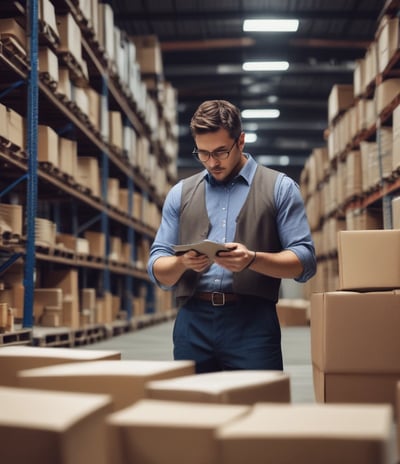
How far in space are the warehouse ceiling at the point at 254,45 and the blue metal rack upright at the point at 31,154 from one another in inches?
298

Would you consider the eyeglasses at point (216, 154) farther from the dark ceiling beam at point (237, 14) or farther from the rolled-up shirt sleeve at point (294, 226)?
the dark ceiling beam at point (237, 14)

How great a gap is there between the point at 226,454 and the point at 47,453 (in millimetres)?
330

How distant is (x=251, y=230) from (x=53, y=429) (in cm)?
176

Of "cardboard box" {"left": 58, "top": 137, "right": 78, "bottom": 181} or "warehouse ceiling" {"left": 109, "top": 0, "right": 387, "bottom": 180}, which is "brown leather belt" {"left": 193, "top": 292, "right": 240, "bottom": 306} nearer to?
"cardboard box" {"left": 58, "top": 137, "right": 78, "bottom": 181}

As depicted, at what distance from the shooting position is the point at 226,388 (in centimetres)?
166

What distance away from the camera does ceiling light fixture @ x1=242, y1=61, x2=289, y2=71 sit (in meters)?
16.0

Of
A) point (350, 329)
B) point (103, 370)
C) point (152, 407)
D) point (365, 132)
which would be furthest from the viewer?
point (365, 132)

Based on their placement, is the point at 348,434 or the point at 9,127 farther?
the point at 9,127

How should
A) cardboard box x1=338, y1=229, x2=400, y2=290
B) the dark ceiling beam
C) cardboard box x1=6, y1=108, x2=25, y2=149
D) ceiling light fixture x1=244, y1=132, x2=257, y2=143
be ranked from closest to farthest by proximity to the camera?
cardboard box x1=338, y1=229, x2=400, y2=290 → cardboard box x1=6, y1=108, x2=25, y2=149 → the dark ceiling beam → ceiling light fixture x1=244, y1=132, x2=257, y2=143

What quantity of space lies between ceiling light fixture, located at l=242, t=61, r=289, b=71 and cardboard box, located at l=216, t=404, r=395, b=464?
1526 centimetres

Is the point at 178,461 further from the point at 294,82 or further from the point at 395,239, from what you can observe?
the point at 294,82

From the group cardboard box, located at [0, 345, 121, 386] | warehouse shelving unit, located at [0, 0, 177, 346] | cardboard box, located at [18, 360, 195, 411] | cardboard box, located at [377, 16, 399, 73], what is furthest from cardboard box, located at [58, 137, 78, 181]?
cardboard box, located at [18, 360, 195, 411]

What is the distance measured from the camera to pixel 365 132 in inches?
352

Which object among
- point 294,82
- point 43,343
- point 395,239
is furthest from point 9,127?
point 294,82
